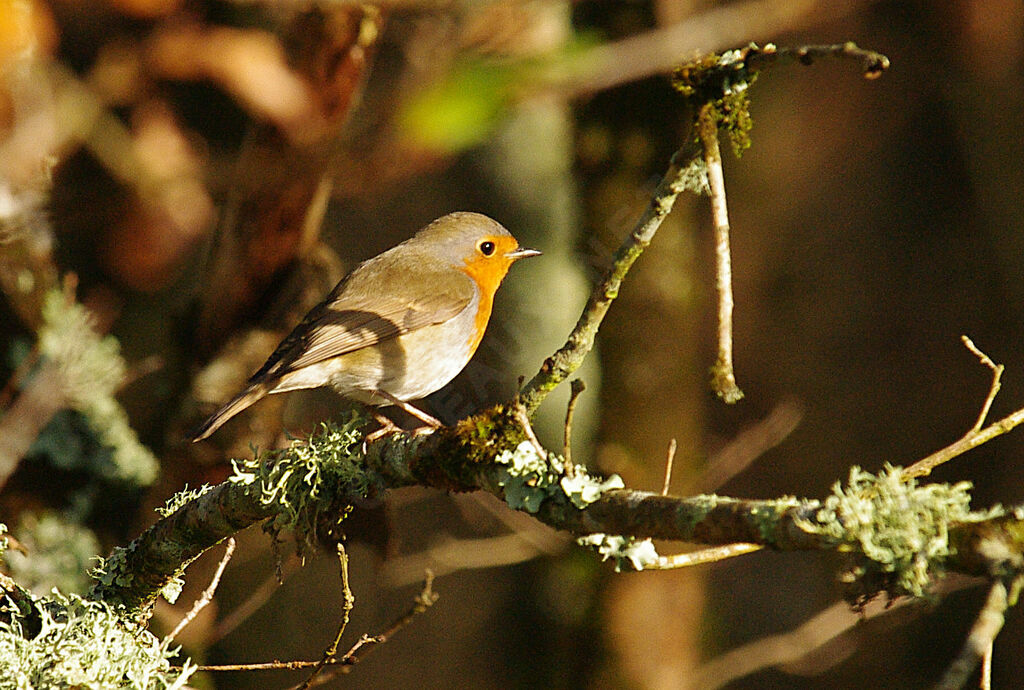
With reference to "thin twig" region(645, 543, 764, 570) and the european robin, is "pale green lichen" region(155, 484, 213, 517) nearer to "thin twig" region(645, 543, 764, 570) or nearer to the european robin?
the european robin

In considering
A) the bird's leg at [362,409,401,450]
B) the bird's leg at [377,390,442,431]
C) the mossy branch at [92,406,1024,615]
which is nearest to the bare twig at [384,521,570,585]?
the bird's leg at [377,390,442,431]

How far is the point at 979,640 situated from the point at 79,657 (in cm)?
165

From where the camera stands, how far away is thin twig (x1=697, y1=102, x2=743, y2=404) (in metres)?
1.62

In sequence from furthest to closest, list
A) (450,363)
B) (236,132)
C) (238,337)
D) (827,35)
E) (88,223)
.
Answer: (827,35)
(236,132)
(88,223)
(238,337)
(450,363)

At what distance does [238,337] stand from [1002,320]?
5.07 metres

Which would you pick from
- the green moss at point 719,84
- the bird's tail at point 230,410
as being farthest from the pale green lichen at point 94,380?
the green moss at point 719,84

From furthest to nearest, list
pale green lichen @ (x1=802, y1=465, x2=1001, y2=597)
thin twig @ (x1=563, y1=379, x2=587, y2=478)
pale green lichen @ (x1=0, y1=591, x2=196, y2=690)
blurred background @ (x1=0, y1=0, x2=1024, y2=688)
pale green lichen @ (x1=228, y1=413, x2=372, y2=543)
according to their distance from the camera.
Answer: blurred background @ (x1=0, y1=0, x2=1024, y2=688)
pale green lichen @ (x1=228, y1=413, x2=372, y2=543)
pale green lichen @ (x1=0, y1=591, x2=196, y2=690)
thin twig @ (x1=563, y1=379, x2=587, y2=478)
pale green lichen @ (x1=802, y1=465, x2=1001, y2=597)

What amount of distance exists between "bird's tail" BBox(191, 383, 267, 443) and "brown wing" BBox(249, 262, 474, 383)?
0.16 ft

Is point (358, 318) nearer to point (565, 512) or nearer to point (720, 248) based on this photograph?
point (565, 512)

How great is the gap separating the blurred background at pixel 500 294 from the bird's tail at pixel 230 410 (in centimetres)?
58

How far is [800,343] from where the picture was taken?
7812 millimetres

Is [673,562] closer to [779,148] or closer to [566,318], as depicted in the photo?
[566,318]

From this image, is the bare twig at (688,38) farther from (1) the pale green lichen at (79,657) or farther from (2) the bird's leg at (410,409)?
(1) the pale green lichen at (79,657)

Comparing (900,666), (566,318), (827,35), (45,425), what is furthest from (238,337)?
(827,35)
